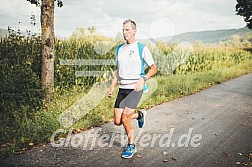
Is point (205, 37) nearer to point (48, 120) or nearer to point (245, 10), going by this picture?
point (245, 10)

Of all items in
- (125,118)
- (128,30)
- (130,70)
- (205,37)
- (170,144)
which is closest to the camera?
(128,30)

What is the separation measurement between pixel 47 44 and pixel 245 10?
4695cm

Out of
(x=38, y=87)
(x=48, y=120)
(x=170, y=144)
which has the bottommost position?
(x=170, y=144)

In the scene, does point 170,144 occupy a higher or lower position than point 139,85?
lower

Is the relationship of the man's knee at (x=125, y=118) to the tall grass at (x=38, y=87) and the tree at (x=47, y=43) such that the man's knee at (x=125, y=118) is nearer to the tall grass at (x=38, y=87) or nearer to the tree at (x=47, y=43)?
the tall grass at (x=38, y=87)

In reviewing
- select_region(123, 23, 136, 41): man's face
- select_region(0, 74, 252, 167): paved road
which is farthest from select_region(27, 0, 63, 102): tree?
select_region(123, 23, 136, 41): man's face

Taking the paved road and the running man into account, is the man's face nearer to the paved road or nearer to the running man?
the running man

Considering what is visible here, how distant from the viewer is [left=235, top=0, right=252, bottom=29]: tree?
47.1 m

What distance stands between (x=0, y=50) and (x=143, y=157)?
5580 mm

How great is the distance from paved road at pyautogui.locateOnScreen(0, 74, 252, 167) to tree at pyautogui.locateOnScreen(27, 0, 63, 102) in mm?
2170

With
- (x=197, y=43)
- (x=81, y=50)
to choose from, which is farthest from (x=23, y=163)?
(x=197, y=43)

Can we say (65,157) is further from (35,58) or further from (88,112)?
(35,58)

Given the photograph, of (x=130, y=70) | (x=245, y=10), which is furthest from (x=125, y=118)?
(x=245, y=10)

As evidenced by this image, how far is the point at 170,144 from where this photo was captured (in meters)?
5.38
